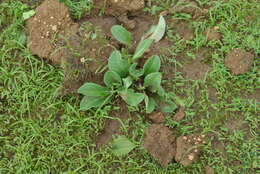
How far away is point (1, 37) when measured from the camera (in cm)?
289

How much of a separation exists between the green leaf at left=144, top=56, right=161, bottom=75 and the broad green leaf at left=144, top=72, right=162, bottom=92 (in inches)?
2.9

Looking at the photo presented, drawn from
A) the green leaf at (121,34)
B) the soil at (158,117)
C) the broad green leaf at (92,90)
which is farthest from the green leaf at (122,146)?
the green leaf at (121,34)

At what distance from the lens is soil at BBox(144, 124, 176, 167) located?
2570 millimetres

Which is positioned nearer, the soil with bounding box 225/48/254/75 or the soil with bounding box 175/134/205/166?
the soil with bounding box 175/134/205/166

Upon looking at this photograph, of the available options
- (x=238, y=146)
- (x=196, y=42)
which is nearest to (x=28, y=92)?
(x=196, y=42)

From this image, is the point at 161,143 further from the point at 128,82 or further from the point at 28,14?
the point at 28,14

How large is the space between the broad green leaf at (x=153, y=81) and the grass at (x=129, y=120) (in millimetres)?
178

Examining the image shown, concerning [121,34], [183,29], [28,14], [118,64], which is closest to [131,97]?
[118,64]

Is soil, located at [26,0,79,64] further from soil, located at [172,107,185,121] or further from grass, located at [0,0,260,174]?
soil, located at [172,107,185,121]

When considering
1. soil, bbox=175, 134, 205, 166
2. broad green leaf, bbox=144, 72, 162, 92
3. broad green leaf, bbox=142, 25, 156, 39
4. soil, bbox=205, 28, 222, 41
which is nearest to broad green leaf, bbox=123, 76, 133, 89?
broad green leaf, bbox=144, 72, 162, 92

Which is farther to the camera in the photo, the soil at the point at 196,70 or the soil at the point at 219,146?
the soil at the point at 196,70

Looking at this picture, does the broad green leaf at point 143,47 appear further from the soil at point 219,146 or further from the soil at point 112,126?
the soil at point 219,146

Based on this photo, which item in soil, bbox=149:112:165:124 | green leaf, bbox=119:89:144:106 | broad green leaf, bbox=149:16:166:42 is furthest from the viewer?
broad green leaf, bbox=149:16:166:42

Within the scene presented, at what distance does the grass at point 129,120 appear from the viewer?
2637mm
